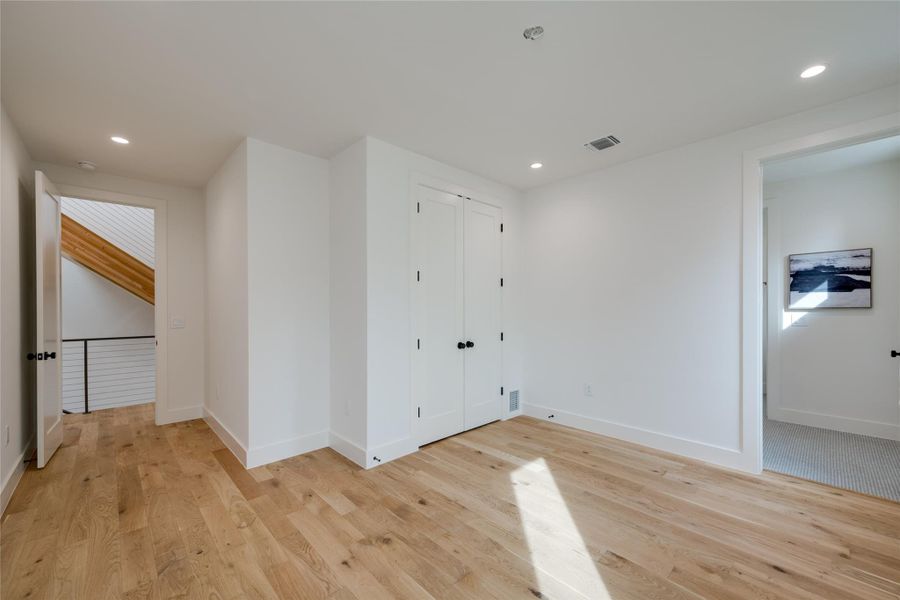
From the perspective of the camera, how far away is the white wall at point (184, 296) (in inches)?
168

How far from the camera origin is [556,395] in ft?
14.0

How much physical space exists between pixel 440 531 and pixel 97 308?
7.74 metres

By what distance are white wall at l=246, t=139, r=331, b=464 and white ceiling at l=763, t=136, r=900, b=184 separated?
4078 millimetres

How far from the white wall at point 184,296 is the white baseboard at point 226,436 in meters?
0.31

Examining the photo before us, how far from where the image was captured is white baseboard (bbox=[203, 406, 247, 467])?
3.17 meters

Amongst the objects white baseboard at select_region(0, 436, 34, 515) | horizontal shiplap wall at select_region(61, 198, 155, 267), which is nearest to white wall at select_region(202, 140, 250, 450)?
white baseboard at select_region(0, 436, 34, 515)

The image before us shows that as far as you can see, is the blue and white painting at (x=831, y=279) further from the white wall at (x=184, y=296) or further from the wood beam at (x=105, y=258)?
the wood beam at (x=105, y=258)

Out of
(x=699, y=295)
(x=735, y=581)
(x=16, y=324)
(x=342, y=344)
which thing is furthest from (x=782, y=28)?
(x=16, y=324)

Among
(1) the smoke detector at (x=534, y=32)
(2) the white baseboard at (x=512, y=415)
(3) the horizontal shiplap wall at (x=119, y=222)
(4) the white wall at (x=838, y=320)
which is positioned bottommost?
(2) the white baseboard at (x=512, y=415)

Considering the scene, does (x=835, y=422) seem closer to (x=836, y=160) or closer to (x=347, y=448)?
(x=836, y=160)

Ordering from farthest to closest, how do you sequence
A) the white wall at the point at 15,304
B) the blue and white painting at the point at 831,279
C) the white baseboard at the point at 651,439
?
the blue and white painting at the point at 831,279 → the white baseboard at the point at 651,439 → the white wall at the point at 15,304

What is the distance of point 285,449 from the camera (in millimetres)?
3260

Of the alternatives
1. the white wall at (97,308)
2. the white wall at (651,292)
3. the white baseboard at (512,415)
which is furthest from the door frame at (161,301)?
the white wall at (651,292)

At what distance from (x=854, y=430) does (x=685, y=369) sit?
7.15 ft
